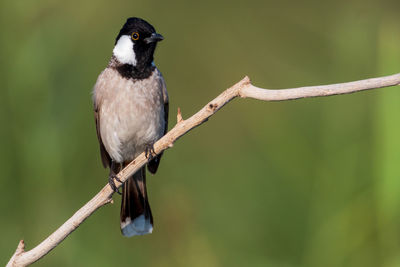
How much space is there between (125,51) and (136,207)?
118 cm

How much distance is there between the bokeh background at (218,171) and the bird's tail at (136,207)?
0.35 ft

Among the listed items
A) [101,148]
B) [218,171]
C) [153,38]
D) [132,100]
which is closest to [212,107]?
[132,100]

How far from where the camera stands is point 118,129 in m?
4.34

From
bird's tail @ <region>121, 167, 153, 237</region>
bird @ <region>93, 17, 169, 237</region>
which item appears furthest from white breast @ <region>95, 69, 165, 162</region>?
bird's tail @ <region>121, 167, 153, 237</region>

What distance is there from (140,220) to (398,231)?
1.81 meters

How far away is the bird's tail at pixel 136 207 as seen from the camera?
14.9ft

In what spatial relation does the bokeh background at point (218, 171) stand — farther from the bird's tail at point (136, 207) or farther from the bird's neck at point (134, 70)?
the bird's neck at point (134, 70)

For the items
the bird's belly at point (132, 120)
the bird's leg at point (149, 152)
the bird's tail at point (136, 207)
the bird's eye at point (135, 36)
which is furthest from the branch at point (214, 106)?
the bird's eye at point (135, 36)

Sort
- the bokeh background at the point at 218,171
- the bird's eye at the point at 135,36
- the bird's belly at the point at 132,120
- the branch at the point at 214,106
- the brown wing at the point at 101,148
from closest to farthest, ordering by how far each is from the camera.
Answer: the branch at the point at 214,106, the bokeh background at the point at 218,171, the bird's belly at the point at 132,120, the bird's eye at the point at 135,36, the brown wing at the point at 101,148

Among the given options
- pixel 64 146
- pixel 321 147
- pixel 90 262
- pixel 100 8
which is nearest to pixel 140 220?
pixel 90 262

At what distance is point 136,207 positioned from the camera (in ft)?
15.4

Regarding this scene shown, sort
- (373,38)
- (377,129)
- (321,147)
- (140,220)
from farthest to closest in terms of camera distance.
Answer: (373,38), (140,220), (321,147), (377,129)

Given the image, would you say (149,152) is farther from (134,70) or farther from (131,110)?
(134,70)

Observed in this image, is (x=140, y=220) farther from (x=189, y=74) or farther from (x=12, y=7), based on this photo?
(x=189, y=74)
